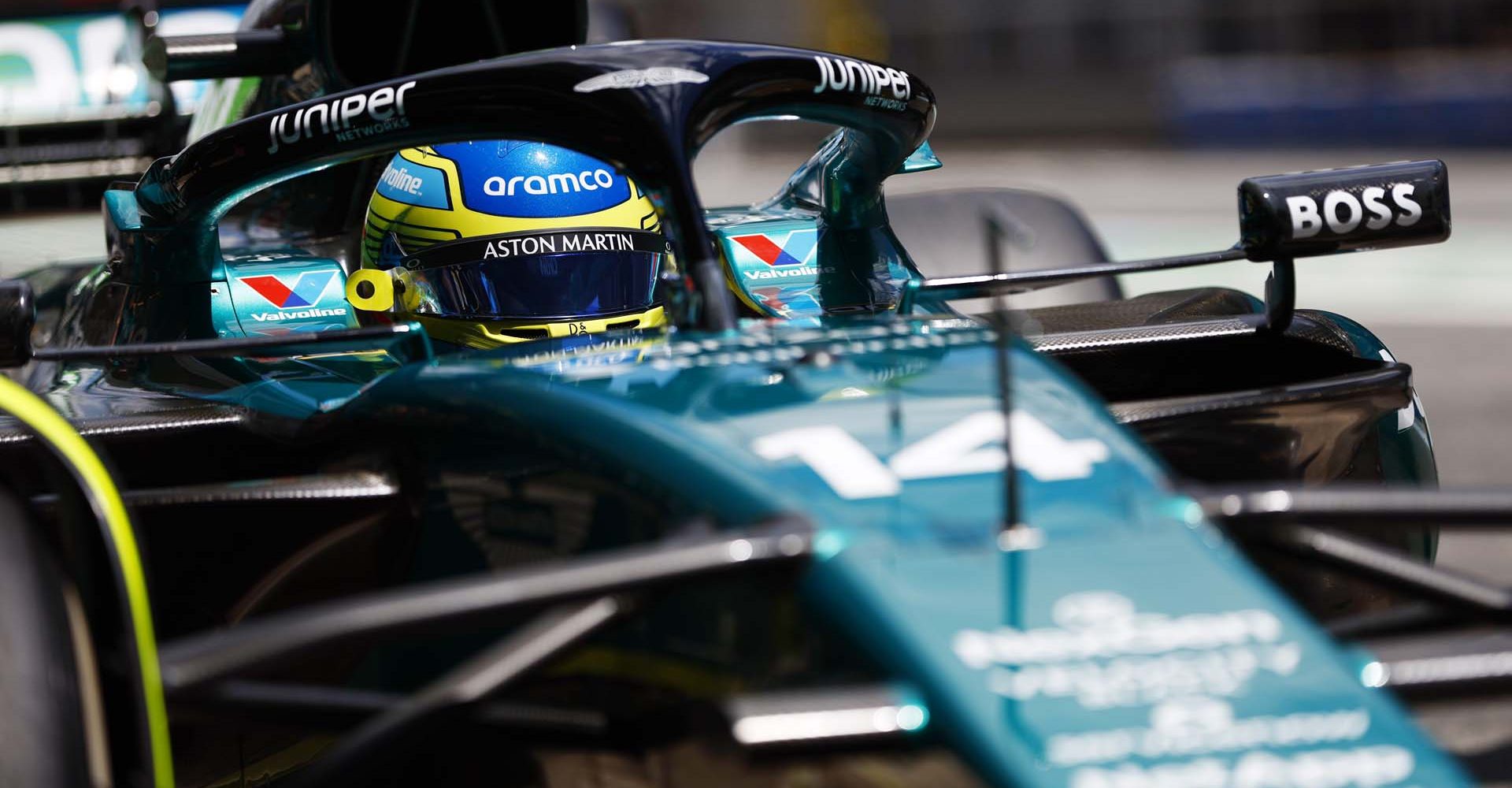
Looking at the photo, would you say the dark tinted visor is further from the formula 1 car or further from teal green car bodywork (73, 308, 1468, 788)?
teal green car bodywork (73, 308, 1468, 788)

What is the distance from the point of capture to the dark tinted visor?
282cm

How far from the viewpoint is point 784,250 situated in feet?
12.1

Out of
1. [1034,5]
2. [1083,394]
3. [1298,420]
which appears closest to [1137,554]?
[1083,394]

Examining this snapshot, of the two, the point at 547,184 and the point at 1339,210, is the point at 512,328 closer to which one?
the point at 547,184

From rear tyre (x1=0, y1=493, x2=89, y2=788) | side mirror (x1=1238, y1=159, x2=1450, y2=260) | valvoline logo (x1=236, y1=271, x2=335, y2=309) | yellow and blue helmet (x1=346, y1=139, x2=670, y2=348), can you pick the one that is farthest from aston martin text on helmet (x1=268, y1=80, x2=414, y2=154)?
side mirror (x1=1238, y1=159, x2=1450, y2=260)

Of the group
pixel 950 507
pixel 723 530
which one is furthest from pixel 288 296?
pixel 950 507

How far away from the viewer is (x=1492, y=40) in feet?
68.9

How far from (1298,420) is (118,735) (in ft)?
5.25

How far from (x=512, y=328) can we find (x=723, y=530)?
1.15m

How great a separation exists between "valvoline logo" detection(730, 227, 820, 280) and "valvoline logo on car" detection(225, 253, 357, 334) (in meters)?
0.84

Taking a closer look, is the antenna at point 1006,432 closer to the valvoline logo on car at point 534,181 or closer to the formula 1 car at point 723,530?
the formula 1 car at point 723,530

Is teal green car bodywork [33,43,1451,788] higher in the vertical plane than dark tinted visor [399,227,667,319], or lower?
lower

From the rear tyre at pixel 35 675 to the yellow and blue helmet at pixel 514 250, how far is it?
1010 millimetres

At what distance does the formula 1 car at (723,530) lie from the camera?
1591mm
